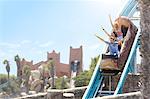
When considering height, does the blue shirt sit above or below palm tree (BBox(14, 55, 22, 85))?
below

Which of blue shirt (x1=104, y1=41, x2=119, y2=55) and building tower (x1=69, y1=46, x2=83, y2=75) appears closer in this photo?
blue shirt (x1=104, y1=41, x2=119, y2=55)

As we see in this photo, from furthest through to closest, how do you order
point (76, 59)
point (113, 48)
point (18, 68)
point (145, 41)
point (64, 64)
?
point (64, 64) → point (76, 59) → point (18, 68) → point (113, 48) → point (145, 41)

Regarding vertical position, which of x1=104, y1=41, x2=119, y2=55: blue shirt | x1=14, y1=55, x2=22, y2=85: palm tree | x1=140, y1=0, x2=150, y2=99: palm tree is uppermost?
x1=14, y1=55, x2=22, y2=85: palm tree

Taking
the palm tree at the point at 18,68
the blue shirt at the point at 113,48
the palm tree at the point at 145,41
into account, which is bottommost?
the palm tree at the point at 145,41

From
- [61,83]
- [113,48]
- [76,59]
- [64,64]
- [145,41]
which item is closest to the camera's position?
[145,41]

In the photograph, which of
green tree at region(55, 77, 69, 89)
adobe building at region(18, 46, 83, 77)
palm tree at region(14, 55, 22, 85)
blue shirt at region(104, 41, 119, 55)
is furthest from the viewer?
adobe building at region(18, 46, 83, 77)

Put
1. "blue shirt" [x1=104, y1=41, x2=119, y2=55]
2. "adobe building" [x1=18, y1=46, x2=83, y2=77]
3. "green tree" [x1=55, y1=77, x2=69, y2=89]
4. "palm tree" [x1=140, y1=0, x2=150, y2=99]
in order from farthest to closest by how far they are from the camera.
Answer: "adobe building" [x1=18, y1=46, x2=83, y2=77] < "green tree" [x1=55, y1=77, x2=69, y2=89] < "blue shirt" [x1=104, y1=41, x2=119, y2=55] < "palm tree" [x1=140, y1=0, x2=150, y2=99]

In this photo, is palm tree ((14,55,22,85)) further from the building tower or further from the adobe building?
the building tower

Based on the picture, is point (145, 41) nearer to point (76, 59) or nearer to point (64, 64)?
point (76, 59)

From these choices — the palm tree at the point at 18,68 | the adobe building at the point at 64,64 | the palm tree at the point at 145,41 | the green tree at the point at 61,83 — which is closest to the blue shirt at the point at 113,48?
the palm tree at the point at 145,41

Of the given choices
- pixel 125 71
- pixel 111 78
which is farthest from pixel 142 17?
pixel 111 78

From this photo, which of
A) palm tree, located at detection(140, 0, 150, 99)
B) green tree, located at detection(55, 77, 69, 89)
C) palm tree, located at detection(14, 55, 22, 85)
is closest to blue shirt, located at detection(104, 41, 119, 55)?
palm tree, located at detection(140, 0, 150, 99)

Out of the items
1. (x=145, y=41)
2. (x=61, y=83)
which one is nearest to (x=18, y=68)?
(x=61, y=83)

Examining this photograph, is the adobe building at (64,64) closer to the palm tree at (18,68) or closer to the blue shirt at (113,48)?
the palm tree at (18,68)
